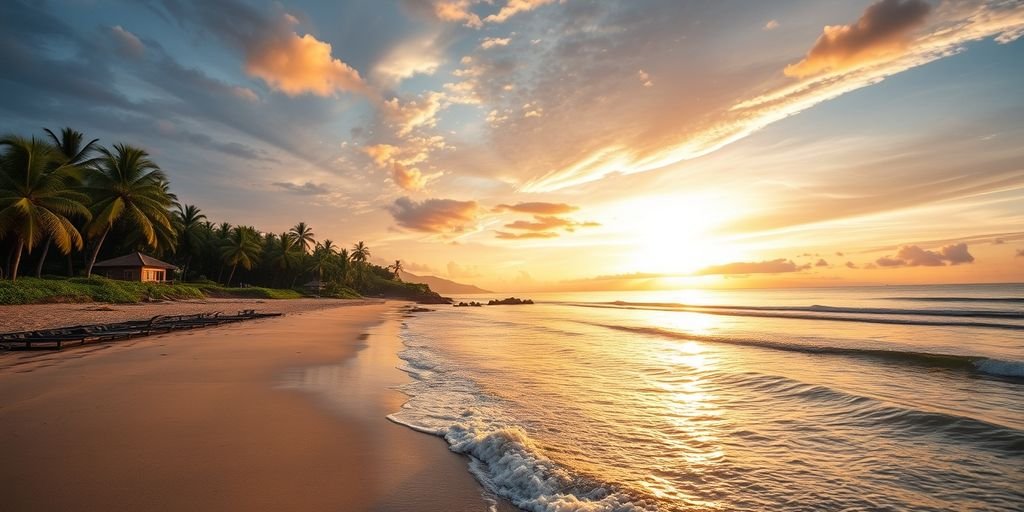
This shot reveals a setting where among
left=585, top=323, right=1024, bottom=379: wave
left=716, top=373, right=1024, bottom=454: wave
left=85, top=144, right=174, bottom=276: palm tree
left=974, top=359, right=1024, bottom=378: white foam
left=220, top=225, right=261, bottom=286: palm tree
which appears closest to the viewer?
left=716, top=373, right=1024, bottom=454: wave

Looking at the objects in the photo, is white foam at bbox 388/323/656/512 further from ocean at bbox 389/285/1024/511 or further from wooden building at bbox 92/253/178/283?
wooden building at bbox 92/253/178/283

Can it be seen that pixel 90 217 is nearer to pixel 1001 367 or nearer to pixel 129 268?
pixel 129 268

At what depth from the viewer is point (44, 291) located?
92.7 ft

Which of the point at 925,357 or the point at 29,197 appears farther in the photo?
the point at 29,197

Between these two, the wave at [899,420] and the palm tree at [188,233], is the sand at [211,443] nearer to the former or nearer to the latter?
the wave at [899,420]

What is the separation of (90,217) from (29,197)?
4.78 meters

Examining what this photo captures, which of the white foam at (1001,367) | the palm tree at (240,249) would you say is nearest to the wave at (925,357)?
the white foam at (1001,367)

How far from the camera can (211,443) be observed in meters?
5.98

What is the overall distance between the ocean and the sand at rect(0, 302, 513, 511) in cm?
91

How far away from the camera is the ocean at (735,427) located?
16.9 ft

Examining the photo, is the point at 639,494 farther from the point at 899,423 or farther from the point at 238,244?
the point at 238,244

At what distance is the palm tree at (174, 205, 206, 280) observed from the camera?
62550 mm

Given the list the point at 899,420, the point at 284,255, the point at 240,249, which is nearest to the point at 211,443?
the point at 899,420

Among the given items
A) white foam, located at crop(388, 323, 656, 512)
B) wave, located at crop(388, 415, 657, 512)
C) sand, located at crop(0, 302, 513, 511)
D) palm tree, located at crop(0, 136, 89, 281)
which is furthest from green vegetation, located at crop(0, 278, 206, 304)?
wave, located at crop(388, 415, 657, 512)
